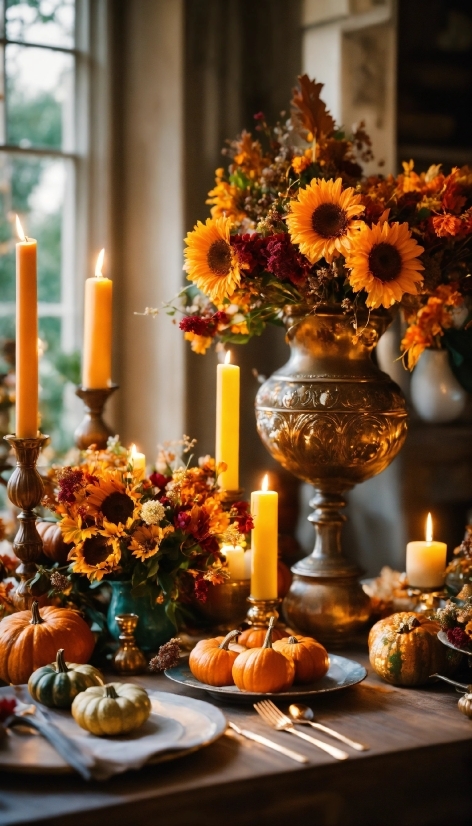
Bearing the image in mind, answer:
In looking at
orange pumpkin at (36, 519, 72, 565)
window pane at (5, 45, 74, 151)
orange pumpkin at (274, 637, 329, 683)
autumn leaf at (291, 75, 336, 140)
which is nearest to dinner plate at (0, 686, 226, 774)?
orange pumpkin at (274, 637, 329, 683)

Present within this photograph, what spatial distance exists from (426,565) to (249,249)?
514 millimetres

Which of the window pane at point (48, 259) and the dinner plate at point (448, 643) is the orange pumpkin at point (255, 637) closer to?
the dinner plate at point (448, 643)

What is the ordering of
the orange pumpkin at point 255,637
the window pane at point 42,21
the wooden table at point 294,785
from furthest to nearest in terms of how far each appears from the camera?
the window pane at point 42,21 → the orange pumpkin at point 255,637 → the wooden table at point 294,785

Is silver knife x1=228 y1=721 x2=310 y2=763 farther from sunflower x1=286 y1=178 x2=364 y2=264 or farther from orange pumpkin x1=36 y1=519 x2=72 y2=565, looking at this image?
sunflower x1=286 y1=178 x2=364 y2=264

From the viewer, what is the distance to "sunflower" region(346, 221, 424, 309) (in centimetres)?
132

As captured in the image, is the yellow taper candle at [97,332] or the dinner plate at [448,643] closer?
the dinner plate at [448,643]

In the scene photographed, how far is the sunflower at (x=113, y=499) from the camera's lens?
4.39 feet

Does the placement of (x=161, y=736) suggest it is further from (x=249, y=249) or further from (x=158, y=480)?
(x=249, y=249)

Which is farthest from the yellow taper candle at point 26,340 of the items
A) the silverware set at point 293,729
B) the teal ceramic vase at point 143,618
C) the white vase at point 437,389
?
the white vase at point 437,389

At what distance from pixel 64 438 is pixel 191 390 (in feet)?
1.28

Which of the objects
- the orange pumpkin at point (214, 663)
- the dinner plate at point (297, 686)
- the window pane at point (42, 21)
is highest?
the window pane at point (42, 21)

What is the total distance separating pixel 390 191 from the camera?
149 centimetres

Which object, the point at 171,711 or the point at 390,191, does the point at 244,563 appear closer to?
the point at 171,711

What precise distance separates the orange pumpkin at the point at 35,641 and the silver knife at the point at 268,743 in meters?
0.24
